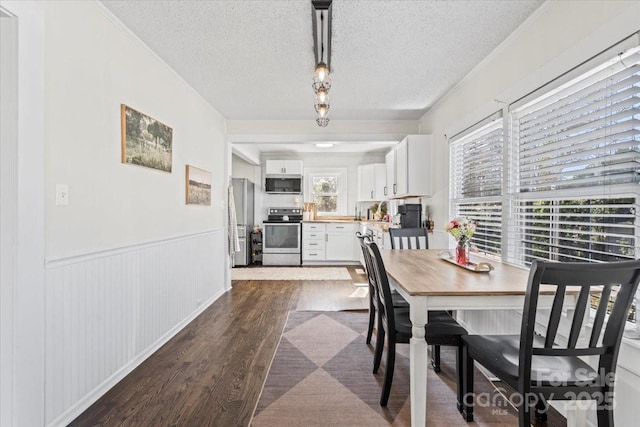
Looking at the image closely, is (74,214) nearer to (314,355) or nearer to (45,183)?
(45,183)

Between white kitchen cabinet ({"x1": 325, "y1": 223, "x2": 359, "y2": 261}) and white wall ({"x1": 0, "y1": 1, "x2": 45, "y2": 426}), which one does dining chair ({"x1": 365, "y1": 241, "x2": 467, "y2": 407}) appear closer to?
white wall ({"x1": 0, "y1": 1, "x2": 45, "y2": 426})

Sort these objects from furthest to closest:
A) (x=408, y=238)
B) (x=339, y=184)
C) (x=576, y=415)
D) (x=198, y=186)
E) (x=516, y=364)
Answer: (x=339, y=184) → (x=198, y=186) → (x=408, y=238) → (x=576, y=415) → (x=516, y=364)

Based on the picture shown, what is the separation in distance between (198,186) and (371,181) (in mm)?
4016

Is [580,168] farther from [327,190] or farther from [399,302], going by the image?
[327,190]

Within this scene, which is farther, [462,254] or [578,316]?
[462,254]

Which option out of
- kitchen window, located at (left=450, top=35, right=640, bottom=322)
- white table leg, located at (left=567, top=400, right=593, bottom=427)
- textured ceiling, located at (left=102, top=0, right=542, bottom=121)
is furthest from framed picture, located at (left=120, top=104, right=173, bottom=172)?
white table leg, located at (left=567, top=400, right=593, bottom=427)

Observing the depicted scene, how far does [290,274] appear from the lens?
568cm

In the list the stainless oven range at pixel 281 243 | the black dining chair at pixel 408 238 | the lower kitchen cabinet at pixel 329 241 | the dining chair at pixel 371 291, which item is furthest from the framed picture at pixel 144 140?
the lower kitchen cabinet at pixel 329 241

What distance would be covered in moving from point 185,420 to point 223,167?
3.31 meters

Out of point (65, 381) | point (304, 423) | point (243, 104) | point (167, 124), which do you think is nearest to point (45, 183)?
point (65, 381)

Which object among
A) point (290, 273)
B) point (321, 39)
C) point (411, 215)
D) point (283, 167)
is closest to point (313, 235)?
point (290, 273)

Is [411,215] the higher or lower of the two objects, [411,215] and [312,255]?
the higher

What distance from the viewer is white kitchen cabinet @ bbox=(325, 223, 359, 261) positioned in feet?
21.4

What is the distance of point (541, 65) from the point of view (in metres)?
2.06
